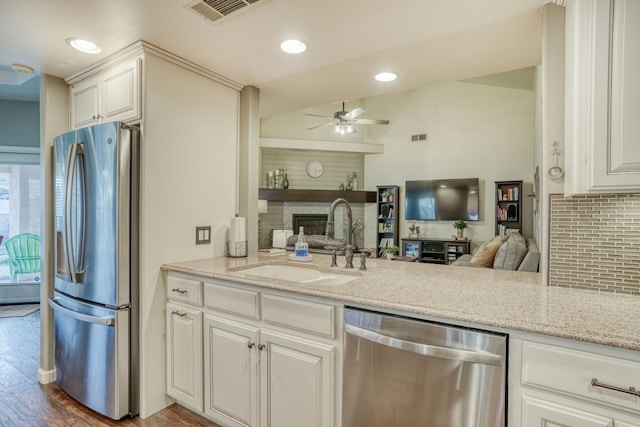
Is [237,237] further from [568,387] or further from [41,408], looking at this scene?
[568,387]

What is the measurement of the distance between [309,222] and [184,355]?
230 inches

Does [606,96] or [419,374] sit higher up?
[606,96]

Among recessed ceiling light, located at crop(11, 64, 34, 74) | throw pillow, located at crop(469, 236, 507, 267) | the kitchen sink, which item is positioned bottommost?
throw pillow, located at crop(469, 236, 507, 267)

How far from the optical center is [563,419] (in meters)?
1.08

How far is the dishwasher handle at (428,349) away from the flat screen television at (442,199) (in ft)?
19.8

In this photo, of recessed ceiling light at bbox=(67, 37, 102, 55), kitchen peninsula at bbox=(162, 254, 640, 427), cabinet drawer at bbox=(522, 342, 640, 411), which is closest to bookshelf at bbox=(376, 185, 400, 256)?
kitchen peninsula at bbox=(162, 254, 640, 427)

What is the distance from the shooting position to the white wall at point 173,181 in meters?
2.08

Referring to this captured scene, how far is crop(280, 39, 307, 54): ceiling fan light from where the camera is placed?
6.51 feet

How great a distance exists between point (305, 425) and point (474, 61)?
2303 millimetres

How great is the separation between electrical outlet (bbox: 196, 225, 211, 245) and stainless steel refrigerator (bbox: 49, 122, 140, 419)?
0.41 metres

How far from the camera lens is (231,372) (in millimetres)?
1837

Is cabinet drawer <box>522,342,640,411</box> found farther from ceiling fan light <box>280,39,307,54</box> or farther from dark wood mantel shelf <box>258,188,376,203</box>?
dark wood mantel shelf <box>258,188,376,203</box>

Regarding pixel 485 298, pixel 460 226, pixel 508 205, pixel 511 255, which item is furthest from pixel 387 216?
pixel 485 298

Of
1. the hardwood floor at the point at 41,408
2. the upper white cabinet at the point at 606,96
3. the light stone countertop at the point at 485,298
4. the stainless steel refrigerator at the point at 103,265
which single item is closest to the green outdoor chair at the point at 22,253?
the hardwood floor at the point at 41,408
